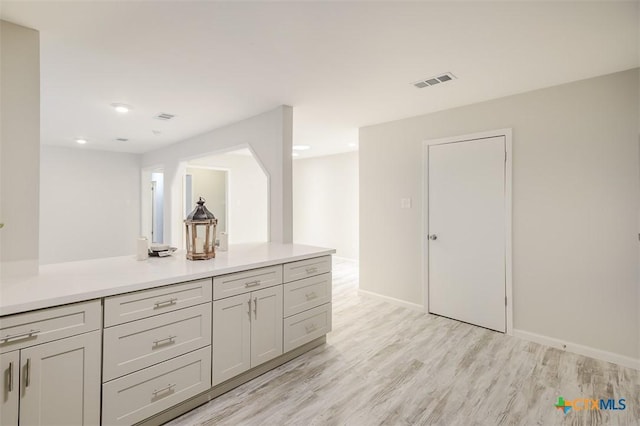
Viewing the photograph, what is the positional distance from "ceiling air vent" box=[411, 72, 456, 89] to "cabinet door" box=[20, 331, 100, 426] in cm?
291

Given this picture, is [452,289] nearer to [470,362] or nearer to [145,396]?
[470,362]

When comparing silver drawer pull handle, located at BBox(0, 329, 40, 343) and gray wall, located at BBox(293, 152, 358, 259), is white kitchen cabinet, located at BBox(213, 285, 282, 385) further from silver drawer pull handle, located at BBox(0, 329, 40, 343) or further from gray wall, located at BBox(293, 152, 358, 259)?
gray wall, located at BBox(293, 152, 358, 259)

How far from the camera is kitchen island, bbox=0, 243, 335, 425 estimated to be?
1342 mm

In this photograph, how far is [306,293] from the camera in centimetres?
259

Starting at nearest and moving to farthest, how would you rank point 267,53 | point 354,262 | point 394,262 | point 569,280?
1. point 267,53
2. point 569,280
3. point 394,262
4. point 354,262

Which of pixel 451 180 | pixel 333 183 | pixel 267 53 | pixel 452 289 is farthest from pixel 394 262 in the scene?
pixel 333 183

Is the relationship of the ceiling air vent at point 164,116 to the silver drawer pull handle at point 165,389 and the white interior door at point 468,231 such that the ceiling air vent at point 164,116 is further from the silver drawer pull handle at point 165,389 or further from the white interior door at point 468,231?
the white interior door at point 468,231

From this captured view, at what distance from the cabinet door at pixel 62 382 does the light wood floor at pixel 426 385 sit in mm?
561

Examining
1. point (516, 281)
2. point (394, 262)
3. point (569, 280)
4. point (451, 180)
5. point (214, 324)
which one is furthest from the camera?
point (394, 262)

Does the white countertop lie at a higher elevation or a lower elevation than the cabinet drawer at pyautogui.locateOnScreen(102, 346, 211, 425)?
higher

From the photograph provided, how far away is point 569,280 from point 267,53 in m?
3.16

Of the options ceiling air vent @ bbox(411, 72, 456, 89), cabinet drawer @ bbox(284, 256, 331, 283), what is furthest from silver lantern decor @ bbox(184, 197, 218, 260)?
ceiling air vent @ bbox(411, 72, 456, 89)

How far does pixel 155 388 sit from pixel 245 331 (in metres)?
0.61

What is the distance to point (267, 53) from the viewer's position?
2158 millimetres
